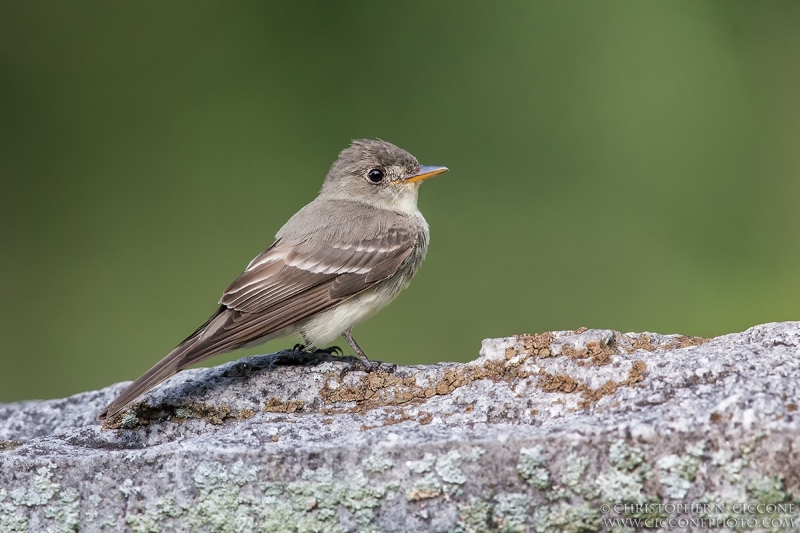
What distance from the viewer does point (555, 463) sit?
3.03m

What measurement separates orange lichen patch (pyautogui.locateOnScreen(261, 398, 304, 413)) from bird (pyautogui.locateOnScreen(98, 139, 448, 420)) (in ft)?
1.67

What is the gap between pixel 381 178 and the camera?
6520 millimetres

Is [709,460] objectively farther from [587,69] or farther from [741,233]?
[587,69]

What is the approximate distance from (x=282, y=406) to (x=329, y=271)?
52.3 inches

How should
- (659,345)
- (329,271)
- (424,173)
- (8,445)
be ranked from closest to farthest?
1. (8,445)
2. (659,345)
3. (329,271)
4. (424,173)

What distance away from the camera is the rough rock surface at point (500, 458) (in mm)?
2936

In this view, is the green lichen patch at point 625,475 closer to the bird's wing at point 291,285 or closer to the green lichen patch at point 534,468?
the green lichen patch at point 534,468

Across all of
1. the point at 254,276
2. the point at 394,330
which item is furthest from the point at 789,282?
the point at 254,276

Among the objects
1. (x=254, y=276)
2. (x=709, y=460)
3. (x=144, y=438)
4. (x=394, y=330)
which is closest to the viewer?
(x=709, y=460)

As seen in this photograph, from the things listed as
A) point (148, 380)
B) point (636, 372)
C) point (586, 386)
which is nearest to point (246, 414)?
point (148, 380)

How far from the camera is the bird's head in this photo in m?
6.48

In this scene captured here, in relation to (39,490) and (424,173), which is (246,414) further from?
(424,173)

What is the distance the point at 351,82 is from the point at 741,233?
363 cm

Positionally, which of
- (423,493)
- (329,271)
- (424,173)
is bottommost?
(423,493)
